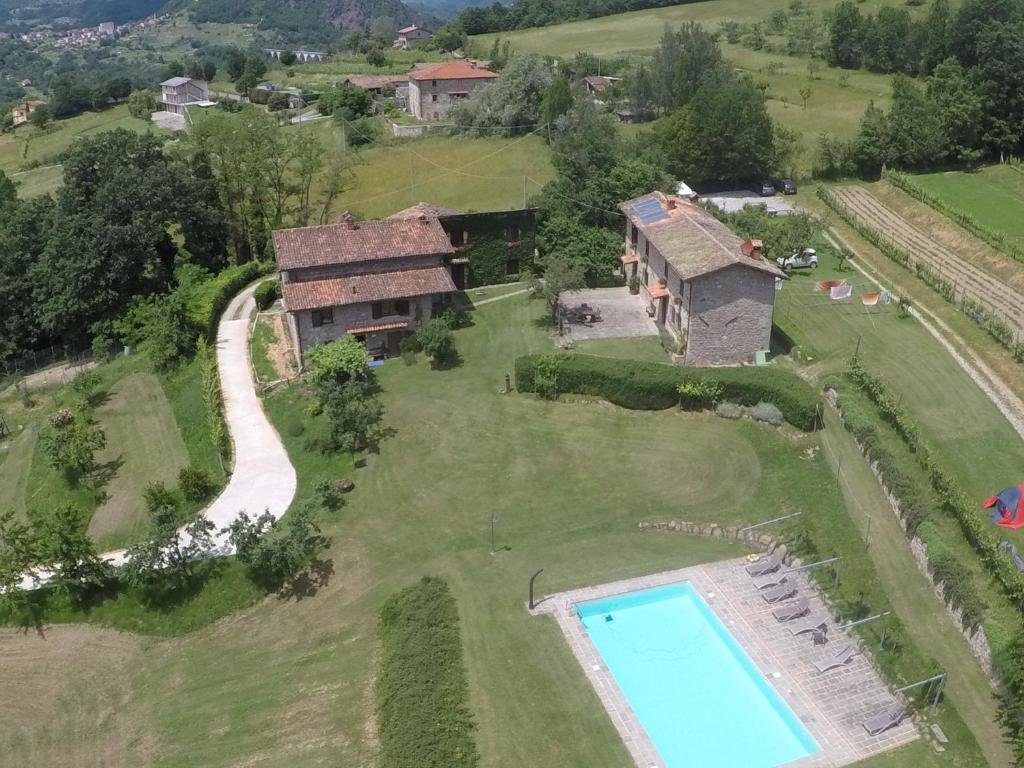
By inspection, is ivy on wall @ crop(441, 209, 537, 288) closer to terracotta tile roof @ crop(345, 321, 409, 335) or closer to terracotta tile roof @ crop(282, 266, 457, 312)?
terracotta tile roof @ crop(282, 266, 457, 312)

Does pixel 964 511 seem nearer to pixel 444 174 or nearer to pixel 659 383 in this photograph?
pixel 659 383

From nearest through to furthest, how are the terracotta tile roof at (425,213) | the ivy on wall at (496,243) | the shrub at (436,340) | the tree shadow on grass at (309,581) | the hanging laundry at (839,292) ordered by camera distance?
the tree shadow on grass at (309,581), the shrub at (436,340), the hanging laundry at (839,292), the terracotta tile roof at (425,213), the ivy on wall at (496,243)

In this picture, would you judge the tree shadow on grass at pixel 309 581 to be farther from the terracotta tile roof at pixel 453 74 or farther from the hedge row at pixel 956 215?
the terracotta tile roof at pixel 453 74

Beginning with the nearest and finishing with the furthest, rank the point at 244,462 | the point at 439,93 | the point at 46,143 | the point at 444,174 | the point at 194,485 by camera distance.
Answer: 1. the point at 194,485
2. the point at 244,462
3. the point at 444,174
4. the point at 439,93
5. the point at 46,143

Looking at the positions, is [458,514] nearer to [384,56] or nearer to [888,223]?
[888,223]

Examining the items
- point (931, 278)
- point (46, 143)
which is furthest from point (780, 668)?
point (46, 143)

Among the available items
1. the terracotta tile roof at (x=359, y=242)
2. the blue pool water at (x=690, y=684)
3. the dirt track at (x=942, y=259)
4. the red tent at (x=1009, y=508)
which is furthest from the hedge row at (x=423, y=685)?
the dirt track at (x=942, y=259)

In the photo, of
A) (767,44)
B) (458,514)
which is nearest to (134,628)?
(458,514)

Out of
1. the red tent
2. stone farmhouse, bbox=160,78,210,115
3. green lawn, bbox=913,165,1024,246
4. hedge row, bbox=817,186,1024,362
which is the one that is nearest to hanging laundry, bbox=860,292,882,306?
hedge row, bbox=817,186,1024,362
